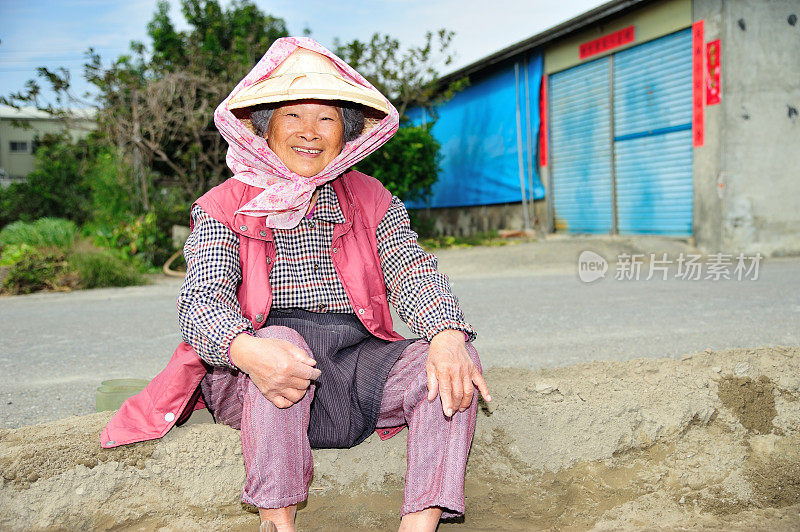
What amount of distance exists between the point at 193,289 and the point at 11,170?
3265 centimetres

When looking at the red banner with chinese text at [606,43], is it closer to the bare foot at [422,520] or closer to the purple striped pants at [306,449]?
the purple striped pants at [306,449]

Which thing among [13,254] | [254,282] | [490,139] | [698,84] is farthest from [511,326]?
[490,139]

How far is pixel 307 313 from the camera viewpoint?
78.6 inches

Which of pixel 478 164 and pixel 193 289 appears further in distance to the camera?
pixel 478 164

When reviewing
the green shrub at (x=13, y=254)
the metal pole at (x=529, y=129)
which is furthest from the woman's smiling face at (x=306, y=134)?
the metal pole at (x=529, y=129)

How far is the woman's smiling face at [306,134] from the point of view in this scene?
2.05m

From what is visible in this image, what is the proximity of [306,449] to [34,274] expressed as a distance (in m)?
7.53

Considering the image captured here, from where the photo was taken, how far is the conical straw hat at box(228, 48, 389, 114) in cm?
191

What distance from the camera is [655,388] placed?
2426 mm

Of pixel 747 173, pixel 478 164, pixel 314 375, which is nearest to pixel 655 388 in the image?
pixel 314 375

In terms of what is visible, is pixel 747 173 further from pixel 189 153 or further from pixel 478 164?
pixel 189 153

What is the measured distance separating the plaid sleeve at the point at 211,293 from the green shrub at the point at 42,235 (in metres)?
8.48

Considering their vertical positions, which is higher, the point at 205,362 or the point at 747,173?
the point at 747,173

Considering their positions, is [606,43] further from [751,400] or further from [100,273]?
[751,400]
